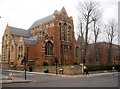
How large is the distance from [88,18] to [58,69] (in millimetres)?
13631

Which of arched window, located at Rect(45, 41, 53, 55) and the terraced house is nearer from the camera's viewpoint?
the terraced house

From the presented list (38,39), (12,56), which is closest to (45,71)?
(38,39)

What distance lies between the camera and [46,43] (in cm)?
6381

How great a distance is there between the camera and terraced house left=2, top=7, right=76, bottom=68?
204 feet

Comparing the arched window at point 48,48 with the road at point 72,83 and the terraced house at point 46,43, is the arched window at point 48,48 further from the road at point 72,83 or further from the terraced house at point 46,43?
the road at point 72,83

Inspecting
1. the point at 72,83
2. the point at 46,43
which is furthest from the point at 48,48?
the point at 72,83

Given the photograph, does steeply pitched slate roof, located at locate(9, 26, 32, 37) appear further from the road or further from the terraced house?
the road

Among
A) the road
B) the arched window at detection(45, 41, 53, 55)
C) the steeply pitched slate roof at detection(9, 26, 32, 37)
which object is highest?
the steeply pitched slate roof at detection(9, 26, 32, 37)

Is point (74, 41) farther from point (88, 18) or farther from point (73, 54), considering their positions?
point (88, 18)

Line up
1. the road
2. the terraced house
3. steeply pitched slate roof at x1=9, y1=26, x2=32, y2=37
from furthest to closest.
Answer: steeply pitched slate roof at x1=9, y1=26, x2=32, y2=37 → the terraced house → the road

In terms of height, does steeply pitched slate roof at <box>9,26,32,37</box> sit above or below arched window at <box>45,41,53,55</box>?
above

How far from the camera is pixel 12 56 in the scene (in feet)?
223

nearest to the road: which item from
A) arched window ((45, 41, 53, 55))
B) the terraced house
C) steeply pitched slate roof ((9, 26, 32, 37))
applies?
the terraced house

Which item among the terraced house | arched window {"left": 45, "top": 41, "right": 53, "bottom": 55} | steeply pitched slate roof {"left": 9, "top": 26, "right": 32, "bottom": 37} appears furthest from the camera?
steeply pitched slate roof {"left": 9, "top": 26, "right": 32, "bottom": 37}
